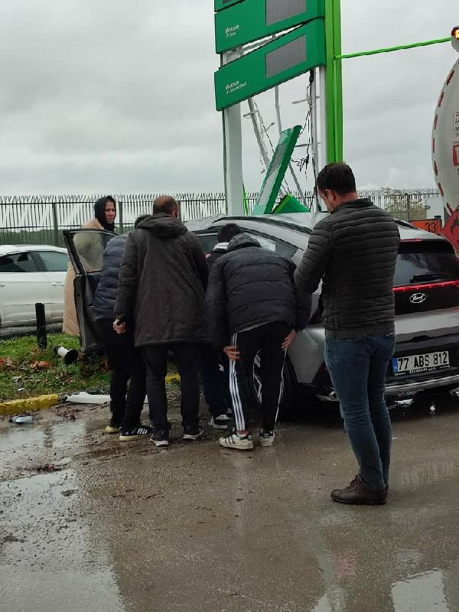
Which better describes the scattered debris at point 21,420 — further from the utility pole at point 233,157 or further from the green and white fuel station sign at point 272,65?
the utility pole at point 233,157

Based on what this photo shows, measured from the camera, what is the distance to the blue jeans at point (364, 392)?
4121 millimetres

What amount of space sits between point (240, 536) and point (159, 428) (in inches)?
78.1

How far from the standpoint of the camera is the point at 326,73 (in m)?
12.2

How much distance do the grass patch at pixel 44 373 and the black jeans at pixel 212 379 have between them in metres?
1.91

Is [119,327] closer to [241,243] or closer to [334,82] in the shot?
[241,243]

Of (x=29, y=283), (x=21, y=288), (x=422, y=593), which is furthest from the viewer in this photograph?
(x=29, y=283)

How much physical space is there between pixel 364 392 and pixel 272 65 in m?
10.1

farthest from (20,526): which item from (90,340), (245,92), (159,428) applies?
(245,92)

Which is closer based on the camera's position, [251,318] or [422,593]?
[422,593]

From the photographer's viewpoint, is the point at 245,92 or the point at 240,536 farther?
the point at 245,92

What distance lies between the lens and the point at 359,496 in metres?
4.25

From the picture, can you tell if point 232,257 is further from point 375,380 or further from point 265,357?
point 375,380

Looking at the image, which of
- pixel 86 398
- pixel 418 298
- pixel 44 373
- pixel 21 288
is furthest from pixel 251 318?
pixel 21 288

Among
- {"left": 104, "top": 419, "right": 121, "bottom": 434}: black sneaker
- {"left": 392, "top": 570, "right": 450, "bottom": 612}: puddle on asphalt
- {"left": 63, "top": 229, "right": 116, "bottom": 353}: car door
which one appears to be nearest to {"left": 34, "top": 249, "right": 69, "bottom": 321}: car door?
{"left": 63, "top": 229, "right": 116, "bottom": 353}: car door
